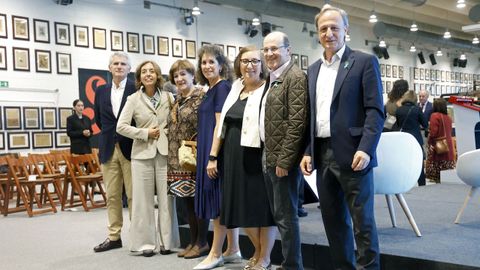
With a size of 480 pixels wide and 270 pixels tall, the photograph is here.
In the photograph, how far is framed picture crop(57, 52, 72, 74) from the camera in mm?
9289

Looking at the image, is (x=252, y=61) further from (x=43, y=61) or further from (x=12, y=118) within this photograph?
(x=43, y=61)

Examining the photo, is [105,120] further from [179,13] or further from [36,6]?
[179,13]

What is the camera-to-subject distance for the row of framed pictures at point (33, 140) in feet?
28.5

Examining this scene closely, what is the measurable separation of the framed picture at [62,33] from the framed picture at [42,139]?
65.0 inches

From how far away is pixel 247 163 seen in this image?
A: 3.18m

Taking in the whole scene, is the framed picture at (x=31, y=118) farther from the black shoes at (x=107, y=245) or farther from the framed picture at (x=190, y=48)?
the black shoes at (x=107, y=245)

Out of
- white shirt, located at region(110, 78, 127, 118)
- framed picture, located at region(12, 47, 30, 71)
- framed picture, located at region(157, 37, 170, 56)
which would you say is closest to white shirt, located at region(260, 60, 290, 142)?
white shirt, located at region(110, 78, 127, 118)

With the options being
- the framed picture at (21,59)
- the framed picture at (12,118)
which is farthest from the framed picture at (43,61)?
the framed picture at (12,118)

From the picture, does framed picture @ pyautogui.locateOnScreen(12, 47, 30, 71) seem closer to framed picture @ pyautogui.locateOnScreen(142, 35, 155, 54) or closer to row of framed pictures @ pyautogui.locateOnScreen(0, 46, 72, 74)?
row of framed pictures @ pyautogui.locateOnScreen(0, 46, 72, 74)

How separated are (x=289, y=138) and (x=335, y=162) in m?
0.34

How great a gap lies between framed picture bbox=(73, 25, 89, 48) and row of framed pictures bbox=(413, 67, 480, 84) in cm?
1296

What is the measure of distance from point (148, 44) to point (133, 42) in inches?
13.9

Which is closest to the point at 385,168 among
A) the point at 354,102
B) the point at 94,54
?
the point at 354,102

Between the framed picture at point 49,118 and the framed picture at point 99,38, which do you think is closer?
the framed picture at point 49,118
